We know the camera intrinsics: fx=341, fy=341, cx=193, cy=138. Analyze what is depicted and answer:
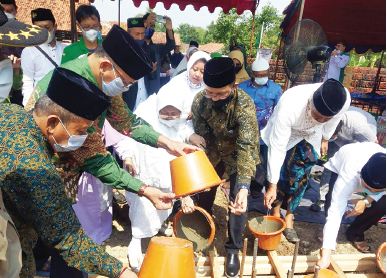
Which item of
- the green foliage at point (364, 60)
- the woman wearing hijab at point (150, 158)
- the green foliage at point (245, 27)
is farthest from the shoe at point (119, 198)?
the green foliage at point (245, 27)

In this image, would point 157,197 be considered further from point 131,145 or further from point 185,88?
point 185,88

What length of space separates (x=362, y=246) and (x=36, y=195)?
308 centimetres

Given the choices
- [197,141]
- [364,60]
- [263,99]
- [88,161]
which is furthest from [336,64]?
[364,60]

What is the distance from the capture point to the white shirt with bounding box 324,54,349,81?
685cm

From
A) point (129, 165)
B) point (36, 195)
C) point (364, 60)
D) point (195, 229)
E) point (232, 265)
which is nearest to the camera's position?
point (36, 195)

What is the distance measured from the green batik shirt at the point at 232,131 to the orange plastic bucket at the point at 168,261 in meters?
0.83

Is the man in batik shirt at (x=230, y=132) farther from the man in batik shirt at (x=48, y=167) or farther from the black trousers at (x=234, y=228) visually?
the man in batik shirt at (x=48, y=167)

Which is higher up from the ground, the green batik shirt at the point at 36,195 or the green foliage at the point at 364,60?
the green batik shirt at the point at 36,195

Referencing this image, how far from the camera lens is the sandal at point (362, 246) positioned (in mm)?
3223

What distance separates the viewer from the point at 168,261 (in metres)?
1.62

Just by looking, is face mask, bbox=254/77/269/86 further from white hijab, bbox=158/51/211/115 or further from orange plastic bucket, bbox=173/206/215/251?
orange plastic bucket, bbox=173/206/215/251

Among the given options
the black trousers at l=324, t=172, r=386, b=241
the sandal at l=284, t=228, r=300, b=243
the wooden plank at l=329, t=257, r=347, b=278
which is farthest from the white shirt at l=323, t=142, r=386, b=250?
the sandal at l=284, t=228, r=300, b=243

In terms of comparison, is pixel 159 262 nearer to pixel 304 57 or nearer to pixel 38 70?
pixel 38 70

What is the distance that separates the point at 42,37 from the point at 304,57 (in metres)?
3.73
